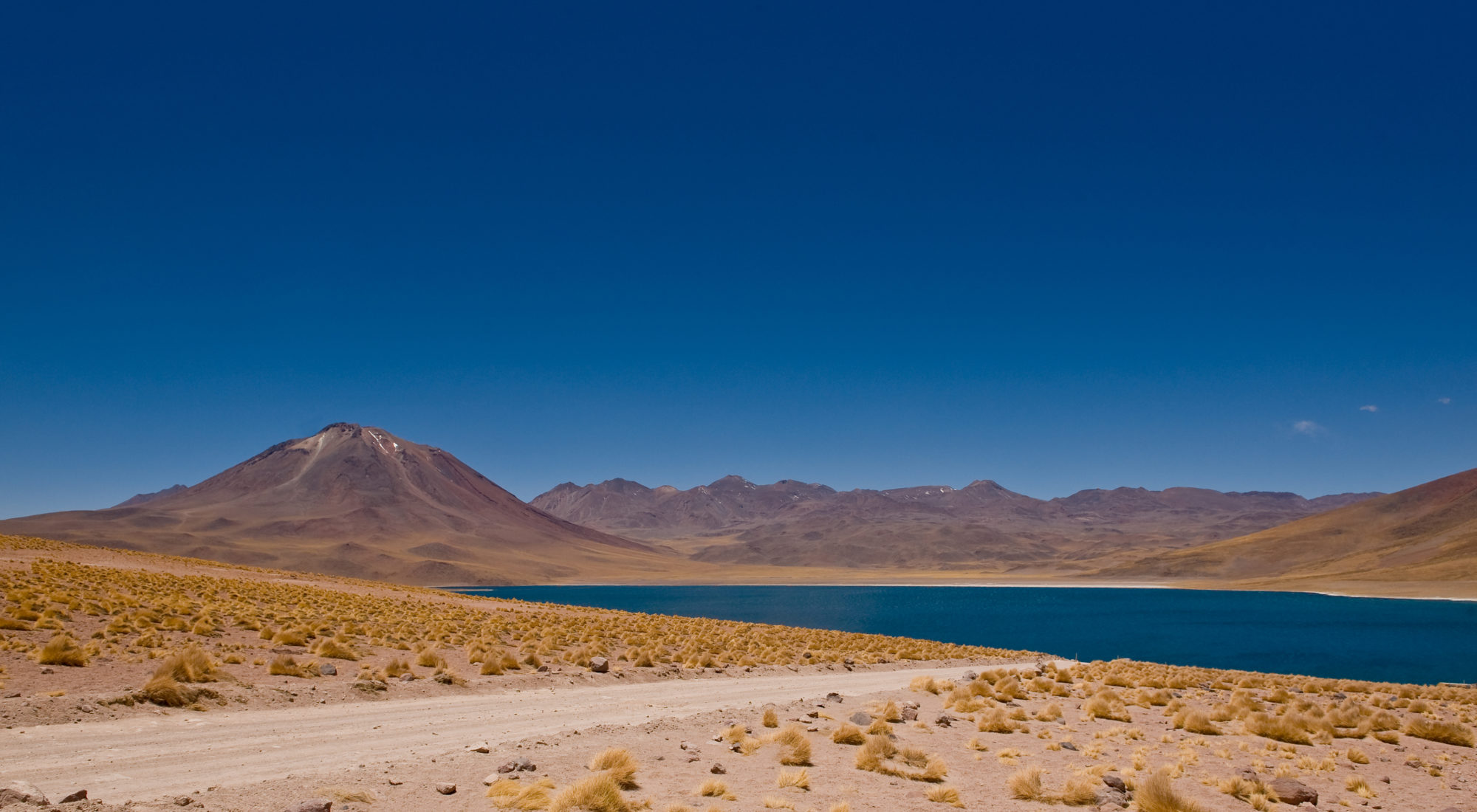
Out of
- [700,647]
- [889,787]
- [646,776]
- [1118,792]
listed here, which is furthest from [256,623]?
[1118,792]

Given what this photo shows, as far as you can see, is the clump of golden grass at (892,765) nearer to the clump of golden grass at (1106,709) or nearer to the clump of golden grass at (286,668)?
the clump of golden grass at (1106,709)

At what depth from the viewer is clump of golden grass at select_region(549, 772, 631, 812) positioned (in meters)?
8.88

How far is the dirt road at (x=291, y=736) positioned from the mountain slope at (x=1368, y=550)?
5969 inches

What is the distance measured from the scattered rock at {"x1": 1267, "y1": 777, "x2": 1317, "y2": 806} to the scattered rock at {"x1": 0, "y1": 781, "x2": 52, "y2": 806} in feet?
46.4

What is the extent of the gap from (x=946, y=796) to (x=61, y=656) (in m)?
17.2

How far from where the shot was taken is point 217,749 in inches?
443

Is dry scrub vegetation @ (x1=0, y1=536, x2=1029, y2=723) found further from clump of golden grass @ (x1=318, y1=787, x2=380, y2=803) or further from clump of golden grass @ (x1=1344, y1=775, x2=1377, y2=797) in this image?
clump of golden grass @ (x1=1344, y1=775, x2=1377, y2=797)

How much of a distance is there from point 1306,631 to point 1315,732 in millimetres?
71170

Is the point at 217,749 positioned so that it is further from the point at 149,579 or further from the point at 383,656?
the point at 149,579

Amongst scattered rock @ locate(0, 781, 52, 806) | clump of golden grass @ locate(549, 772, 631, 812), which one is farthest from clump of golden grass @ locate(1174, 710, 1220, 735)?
scattered rock @ locate(0, 781, 52, 806)

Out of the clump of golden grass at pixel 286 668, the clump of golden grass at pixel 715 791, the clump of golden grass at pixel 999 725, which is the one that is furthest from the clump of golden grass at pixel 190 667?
the clump of golden grass at pixel 999 725

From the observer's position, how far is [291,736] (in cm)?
1240

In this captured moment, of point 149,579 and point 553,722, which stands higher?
point 149,579

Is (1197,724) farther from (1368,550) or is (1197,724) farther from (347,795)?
(1368,550)
